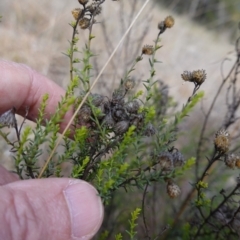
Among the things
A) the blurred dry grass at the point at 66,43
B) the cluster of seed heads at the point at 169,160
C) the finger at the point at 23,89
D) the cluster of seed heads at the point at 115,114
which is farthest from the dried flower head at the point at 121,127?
the blurred dry grass at the point at 66,43

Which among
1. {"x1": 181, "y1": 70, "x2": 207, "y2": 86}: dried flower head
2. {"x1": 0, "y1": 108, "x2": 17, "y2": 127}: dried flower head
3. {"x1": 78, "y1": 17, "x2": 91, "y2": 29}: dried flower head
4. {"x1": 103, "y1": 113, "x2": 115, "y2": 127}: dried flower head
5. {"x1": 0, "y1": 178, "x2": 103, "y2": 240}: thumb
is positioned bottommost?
{"x1": 0, "y1": 178, "x2": 103, "y2": 240}: thumb

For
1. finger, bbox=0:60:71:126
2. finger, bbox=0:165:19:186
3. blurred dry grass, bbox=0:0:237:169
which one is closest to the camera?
finger, bbox=0:165:19:186

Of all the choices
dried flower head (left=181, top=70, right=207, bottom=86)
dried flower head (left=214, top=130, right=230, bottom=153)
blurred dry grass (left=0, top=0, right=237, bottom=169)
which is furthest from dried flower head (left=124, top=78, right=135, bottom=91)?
blurred dry grass (left=0, top=0, right=237, bottom=169)

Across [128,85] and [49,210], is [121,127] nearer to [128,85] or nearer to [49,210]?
[128,85]

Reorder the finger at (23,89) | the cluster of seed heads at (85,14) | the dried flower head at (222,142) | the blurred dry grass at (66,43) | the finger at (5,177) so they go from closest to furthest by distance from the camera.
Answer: the dried flower head at (222,142), the cluster of seed heads at (85,14), the finger at (5,177), the finger at (23,89), the blurred dry grass at (66,43)

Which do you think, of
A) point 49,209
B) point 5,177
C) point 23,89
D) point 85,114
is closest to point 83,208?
point 49,209

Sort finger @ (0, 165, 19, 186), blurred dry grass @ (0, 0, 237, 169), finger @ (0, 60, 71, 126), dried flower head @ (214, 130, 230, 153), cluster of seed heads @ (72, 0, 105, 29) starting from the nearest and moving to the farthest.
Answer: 1. dried flower head @ (214, 130, 230, 153)
2. cluster of seed heads @ (72, 0, 105, 29)
3. finger @ (0, 165, 19, 186)
4. finger @ (0, 60, 71, 126)
5. blurred dry grass @ (0, 0, 237, 169)

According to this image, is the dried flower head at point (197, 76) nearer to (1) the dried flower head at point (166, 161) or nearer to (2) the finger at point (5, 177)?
(1) the dried flower head at point (166, 161)

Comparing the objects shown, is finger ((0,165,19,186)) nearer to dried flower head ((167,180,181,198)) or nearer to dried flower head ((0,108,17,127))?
dried flower head ((0,108,17,127))
